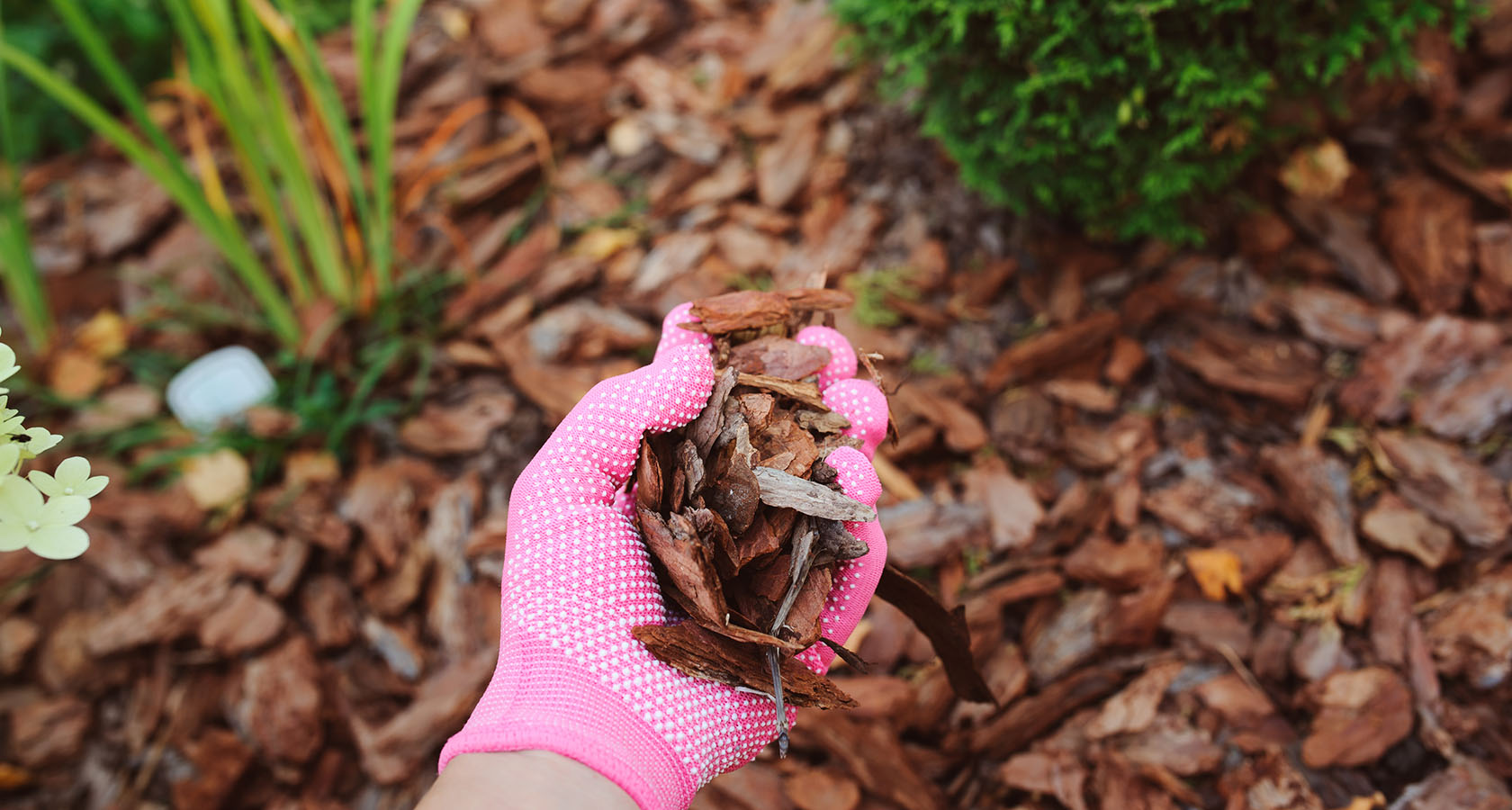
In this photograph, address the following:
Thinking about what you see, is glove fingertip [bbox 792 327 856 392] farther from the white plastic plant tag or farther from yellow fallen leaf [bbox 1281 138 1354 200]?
the white plastic plant tag

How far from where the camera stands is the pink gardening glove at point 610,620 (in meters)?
1.05

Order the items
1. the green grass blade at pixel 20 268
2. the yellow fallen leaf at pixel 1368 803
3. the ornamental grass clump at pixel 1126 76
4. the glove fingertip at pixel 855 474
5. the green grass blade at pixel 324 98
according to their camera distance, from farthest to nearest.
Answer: the green grass blade at pixel 20 268 < the green grass blade at pixel 324 98 < the ornamental grass clump at pixel 1126 76 < the yellow fallen leaf at pixel 1368 803 < the glove fingertip at pixel 855 474

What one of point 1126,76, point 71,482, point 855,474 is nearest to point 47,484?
point 71,482

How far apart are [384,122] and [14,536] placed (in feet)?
5.22

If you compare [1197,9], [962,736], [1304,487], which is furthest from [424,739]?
[1197,9]

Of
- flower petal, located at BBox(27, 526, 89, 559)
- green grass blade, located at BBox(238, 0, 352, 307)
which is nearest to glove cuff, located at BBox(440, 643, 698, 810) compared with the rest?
flower petal, located at BBox(27, 526, 89, 559)

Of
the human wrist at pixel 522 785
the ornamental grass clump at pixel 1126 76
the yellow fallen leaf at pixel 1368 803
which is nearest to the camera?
the human wrist at pixel 522 785

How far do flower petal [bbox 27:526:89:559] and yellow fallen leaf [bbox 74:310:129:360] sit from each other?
199 centimetres

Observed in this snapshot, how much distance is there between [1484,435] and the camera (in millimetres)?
1735

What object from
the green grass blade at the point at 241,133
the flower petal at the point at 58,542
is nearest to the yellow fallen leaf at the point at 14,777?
the green grass blade at the point at 241,133

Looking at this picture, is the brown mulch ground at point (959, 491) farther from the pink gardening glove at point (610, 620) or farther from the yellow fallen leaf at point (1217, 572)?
the pink gardening glove at point (610, 620)

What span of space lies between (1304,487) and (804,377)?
119cm

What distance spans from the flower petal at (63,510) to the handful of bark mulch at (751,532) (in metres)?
0.61

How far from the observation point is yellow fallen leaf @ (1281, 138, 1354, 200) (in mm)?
2043
